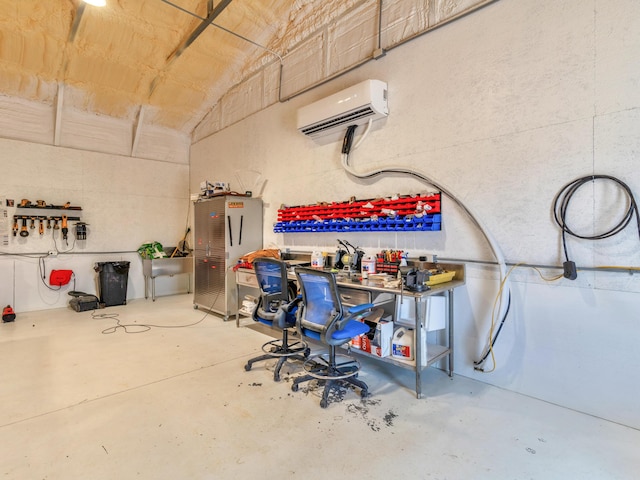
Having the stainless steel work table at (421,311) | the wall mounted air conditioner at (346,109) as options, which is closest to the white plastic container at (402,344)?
the stainless steel work table at (421,311)

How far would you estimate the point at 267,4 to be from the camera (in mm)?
3957

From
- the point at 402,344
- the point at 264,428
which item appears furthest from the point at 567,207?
the point at 264,428

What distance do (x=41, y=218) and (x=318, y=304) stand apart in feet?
16.5

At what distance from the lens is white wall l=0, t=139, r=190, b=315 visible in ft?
16.0

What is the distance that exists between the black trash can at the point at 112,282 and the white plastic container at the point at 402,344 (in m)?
Result: 4.73

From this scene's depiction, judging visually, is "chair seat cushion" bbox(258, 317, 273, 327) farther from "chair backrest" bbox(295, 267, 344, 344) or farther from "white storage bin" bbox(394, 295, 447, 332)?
"white storage bin" bbox(394, 295, 447, 332)

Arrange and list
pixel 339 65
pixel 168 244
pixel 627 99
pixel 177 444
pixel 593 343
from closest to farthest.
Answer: pixel 177 444 < pixel 627 99 < pixel 593 343 < pixel 339 65 < pixel 168 244

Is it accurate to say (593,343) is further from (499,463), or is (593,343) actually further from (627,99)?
(627,99)

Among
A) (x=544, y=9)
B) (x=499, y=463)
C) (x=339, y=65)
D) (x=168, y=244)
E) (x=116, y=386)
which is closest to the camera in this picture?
(x=499, y=463)

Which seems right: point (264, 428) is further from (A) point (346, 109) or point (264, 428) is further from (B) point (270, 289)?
(A) point (346, 109)

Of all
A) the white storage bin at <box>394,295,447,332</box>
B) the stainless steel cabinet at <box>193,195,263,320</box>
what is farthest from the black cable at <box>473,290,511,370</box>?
the stainless steel cabinet at <box>193,195,263,320</box>

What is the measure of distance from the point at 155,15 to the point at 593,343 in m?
5.32

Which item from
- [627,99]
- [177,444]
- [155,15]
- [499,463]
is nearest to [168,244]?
[155,15]

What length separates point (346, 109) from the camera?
330 cm
